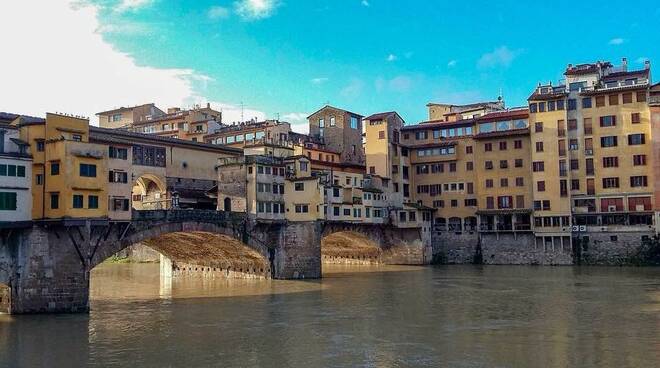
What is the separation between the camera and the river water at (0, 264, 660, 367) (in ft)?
90.8

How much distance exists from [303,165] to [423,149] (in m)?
26.6

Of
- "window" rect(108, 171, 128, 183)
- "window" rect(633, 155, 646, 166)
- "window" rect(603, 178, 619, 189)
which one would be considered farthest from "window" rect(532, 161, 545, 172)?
"window" rect(108, 171, 128, 183)

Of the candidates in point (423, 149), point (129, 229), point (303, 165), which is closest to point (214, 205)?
point (303, 165)

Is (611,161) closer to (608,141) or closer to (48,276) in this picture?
(608,141)

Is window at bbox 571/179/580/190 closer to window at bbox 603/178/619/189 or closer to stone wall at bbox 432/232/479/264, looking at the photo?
window at bbox 603/178/619/189

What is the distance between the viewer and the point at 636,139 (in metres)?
72.1

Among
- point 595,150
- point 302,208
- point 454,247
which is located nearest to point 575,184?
point 595,150

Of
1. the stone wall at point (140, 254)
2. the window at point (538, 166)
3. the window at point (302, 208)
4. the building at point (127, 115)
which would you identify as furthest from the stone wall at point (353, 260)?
the building at point (127, 115)

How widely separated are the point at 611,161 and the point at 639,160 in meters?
2.91

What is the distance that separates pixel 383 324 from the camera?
119 ft

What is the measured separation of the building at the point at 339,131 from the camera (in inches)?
3730

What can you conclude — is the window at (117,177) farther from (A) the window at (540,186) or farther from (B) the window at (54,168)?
(A) the window at (540,186)

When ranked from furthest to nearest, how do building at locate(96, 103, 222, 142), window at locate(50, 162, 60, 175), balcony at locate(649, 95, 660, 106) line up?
building at locate(96, 103, 222, 142) < balcony at locate(649, 95, 660, 106) < window at locate(50, 162, 60, 175)

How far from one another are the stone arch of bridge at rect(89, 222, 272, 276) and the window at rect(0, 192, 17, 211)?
8770mm
